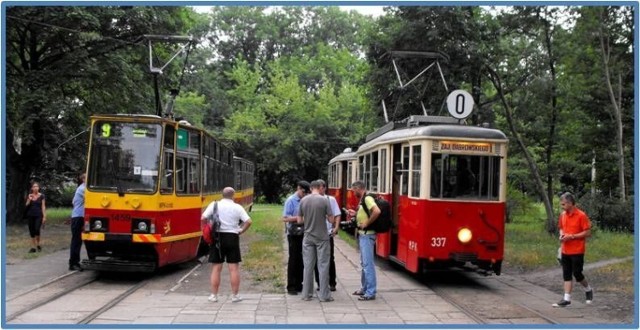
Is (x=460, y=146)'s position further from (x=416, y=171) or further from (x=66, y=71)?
(x=66, y=71)

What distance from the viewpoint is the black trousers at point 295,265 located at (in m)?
11.0

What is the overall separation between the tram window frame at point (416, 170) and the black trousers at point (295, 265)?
2.31 meters

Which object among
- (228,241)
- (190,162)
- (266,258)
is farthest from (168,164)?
(266,258)

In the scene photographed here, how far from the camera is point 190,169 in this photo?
45.2ft

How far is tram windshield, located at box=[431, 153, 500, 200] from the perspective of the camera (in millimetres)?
11945

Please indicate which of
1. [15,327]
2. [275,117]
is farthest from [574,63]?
[275,117]

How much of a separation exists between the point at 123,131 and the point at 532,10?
1545 centimetres

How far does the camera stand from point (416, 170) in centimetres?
1231

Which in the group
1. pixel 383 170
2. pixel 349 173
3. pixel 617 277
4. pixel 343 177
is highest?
pixel 349 173

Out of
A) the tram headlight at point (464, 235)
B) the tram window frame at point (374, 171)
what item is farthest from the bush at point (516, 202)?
the tram headlight at point (464, 235)

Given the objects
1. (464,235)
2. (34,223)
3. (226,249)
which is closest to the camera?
(226,249)

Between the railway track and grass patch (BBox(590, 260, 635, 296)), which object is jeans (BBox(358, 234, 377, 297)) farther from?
grass patch (BBox(590, 260, 635, 296))

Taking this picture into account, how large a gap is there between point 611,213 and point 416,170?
15.7m

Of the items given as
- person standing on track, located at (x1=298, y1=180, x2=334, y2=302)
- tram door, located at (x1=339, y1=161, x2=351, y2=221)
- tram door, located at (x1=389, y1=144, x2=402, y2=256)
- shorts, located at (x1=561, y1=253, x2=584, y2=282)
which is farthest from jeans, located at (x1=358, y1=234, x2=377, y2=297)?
tram door, located at (x1=339, y1=161, x2=351, y2=221)
